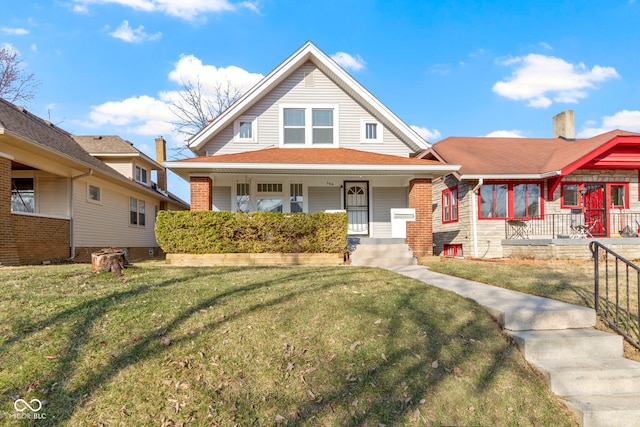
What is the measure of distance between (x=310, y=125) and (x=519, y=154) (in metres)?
9.03

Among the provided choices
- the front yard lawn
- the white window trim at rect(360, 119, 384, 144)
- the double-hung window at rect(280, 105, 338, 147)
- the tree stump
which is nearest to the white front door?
the white window trim at rect(360, 119, 384, 144)

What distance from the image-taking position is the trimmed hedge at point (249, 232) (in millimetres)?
9664

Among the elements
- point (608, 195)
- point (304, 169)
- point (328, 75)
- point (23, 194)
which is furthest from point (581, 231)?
point (23, 194)

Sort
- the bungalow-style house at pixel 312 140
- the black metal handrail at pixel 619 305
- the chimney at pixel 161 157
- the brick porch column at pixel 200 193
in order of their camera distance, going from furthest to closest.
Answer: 1. the chimney at pixel 161 157
2. the bungalow-style house at pixel 312 140
3. the brick porch column at pixel 200 193
4. the black metal handrail at pixel 619 305

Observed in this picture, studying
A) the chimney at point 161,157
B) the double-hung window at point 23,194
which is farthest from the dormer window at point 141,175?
the double-hung window at point 23,194

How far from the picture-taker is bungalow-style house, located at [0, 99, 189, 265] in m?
9.56

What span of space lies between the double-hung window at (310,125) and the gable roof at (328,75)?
3.30ft

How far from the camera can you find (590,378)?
3.89m

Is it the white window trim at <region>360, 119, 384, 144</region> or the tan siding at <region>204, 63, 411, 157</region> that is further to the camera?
the white window trim at <region>360, 119, 384, 144</region>

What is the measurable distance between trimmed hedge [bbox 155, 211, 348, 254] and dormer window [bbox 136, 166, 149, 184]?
432 inches

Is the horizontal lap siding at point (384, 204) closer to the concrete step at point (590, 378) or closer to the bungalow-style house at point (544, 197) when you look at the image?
the bungalow-style house at point (544, 197)

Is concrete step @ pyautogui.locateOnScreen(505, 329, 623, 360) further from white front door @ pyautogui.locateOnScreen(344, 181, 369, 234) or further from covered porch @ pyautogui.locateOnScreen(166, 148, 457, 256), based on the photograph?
white front door @ pyautogui.locateOnScreen(344, 181, 369, 234)

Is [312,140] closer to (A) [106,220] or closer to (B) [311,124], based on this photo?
(B) [311,124]

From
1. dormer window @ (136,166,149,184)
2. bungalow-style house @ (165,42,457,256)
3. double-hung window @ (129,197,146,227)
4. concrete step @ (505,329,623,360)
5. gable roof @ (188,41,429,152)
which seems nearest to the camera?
concrete step @ (505,329,623,360)
